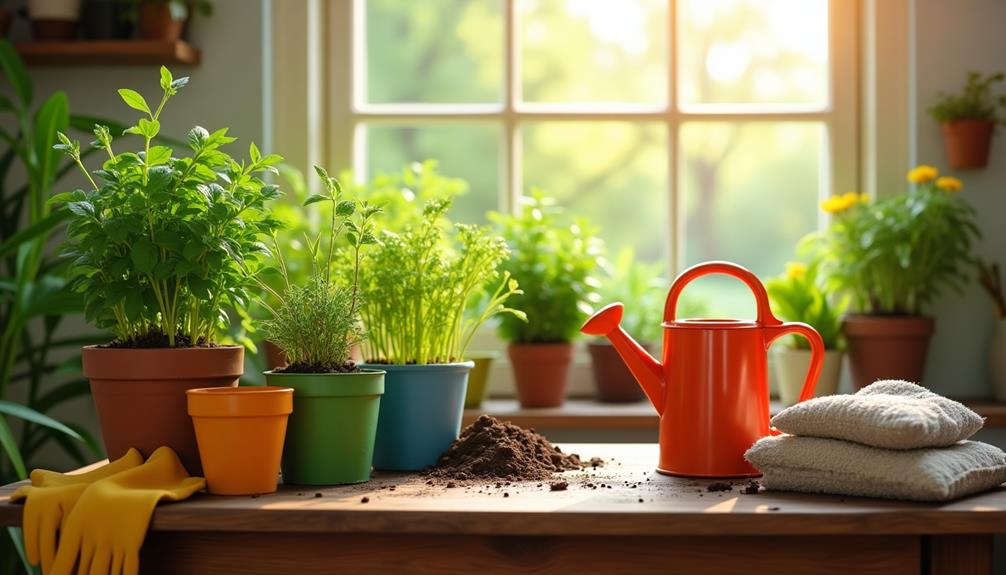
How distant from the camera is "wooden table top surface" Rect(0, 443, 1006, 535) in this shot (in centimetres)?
111

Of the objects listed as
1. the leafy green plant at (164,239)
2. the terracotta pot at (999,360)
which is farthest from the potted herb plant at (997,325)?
the leafy green plant at (164,239)

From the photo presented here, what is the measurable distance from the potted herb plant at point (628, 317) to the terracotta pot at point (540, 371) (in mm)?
98

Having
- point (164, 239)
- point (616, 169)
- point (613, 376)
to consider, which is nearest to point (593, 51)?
point (616, 169)

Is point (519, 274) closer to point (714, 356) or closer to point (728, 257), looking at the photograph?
point (728, 257)

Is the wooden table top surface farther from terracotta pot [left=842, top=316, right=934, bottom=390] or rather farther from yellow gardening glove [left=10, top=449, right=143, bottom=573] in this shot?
terracotta pot [left=842, top=316, right=934, bottom=390]

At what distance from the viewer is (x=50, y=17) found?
2410 mm

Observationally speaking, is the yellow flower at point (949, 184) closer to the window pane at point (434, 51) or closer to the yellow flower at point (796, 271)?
the yellow flower at point (796, 271)

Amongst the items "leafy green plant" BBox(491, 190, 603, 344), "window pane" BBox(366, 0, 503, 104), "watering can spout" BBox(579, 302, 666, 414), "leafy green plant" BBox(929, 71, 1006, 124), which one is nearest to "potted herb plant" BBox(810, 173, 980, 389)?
"leafy green plant" BBox(929, 71, 1006, 124)

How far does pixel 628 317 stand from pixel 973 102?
0.91 m

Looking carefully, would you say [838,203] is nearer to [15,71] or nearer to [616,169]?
[616,169]

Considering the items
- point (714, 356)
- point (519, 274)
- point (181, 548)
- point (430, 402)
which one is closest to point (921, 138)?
point (519, 274)

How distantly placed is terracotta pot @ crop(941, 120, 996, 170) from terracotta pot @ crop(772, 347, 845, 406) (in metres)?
0.52

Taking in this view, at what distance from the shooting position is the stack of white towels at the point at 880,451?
1165 mm

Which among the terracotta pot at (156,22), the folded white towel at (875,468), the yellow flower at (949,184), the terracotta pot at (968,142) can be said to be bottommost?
the folded white towel at (875,468)
